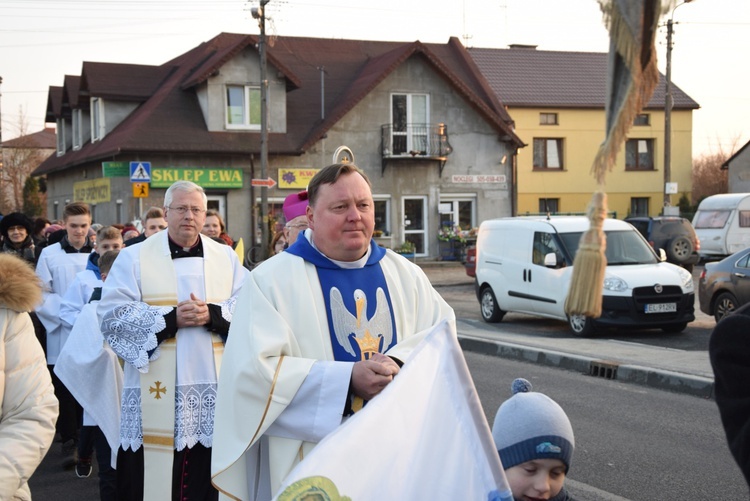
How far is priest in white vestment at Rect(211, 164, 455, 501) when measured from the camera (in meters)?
3.09

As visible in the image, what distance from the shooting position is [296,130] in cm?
3183

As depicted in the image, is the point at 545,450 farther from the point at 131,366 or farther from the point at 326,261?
the point at 131,366

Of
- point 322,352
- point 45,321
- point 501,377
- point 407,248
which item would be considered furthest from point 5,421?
point 407,248

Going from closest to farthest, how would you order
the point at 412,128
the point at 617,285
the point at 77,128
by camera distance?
the point at 617,285
the point at 412,128
the point at 77,128

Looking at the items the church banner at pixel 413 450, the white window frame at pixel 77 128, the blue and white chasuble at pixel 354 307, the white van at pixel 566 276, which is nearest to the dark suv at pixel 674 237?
the white van at pixel 566 276

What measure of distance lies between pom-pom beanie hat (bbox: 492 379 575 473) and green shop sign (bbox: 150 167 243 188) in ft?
89.8

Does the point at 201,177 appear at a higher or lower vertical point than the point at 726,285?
higher

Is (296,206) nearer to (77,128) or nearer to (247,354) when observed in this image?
(247,354)

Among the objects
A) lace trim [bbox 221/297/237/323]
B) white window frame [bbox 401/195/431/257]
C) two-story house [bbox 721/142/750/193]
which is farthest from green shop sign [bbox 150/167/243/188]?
two-story house [bbox 721/142/750/193]

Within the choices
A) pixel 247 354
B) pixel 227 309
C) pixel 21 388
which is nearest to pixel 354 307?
pixel 247 354

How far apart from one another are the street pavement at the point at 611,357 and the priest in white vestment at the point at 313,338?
23.4ft

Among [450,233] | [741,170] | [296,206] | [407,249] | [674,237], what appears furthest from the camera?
[741,170]

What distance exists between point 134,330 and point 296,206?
50.8 inches

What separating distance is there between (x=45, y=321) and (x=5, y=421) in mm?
4589
